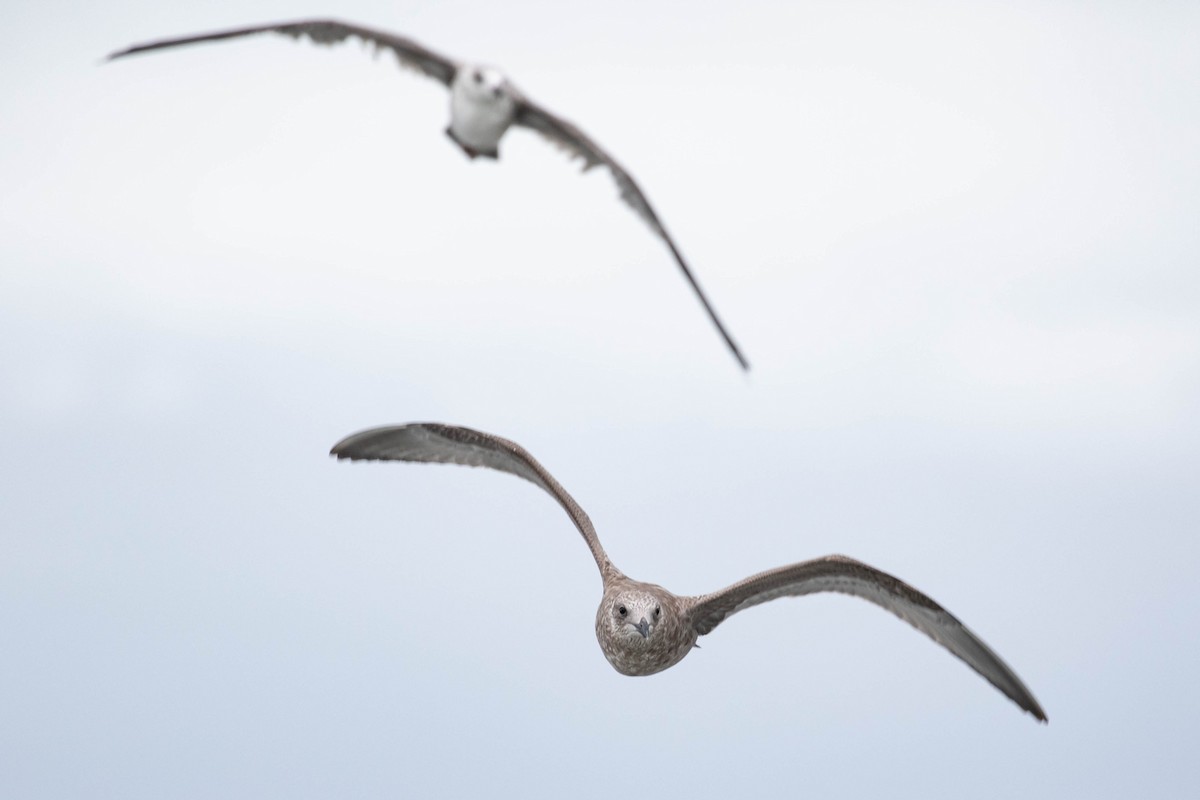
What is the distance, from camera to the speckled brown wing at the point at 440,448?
17.1m

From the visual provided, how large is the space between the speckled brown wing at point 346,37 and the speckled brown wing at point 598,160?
73cm

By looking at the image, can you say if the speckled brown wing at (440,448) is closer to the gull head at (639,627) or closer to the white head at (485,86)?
the gull head at (639,627)

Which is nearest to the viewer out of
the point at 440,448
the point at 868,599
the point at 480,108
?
the point at 480,108

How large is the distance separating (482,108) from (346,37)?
1.38 m

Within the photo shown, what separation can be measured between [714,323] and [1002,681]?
5849mm

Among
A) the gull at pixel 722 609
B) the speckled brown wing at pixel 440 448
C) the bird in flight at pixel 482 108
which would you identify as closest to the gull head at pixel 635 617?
the gull at pixel 722 609

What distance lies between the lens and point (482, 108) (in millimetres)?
12336

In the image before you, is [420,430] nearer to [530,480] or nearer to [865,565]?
[530,480]

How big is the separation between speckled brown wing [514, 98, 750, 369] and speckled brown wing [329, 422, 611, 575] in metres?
4.97

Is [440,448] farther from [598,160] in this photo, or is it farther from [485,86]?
[485,86]

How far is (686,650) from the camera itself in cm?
1583

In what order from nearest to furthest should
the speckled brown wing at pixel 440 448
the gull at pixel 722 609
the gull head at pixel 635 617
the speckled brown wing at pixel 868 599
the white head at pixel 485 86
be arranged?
the white head at pixel 485 86
the gull head at pixel 635 617
the gull at pixel 722 609
the speckled brown wing at pixel 868 599
the speckled brown wing at pixel 440 448

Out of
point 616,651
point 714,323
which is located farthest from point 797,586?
point 714,323

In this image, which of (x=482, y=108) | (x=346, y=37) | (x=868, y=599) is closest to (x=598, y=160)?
(x=482, y=108)
